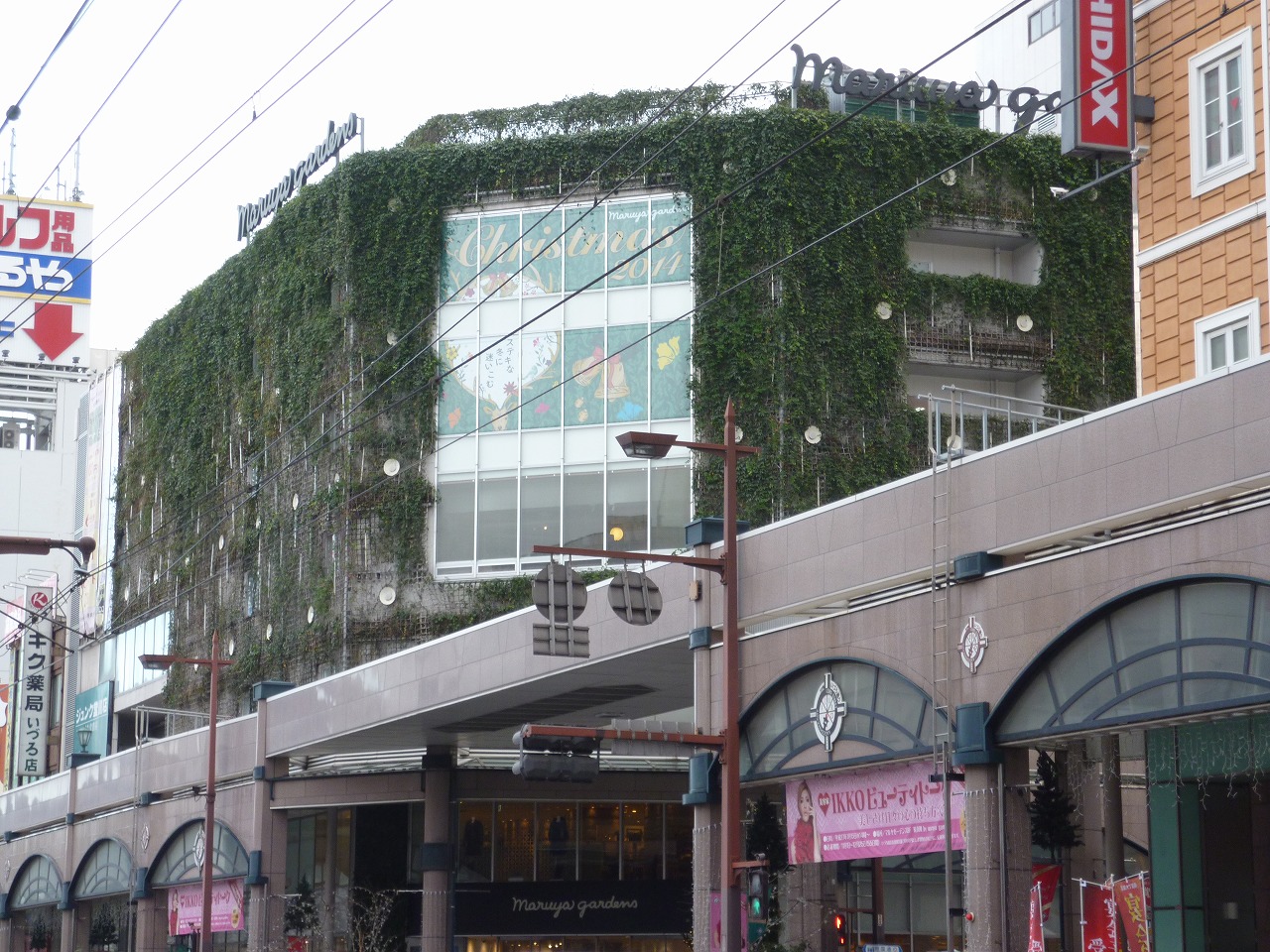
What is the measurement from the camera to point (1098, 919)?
24.3 metres

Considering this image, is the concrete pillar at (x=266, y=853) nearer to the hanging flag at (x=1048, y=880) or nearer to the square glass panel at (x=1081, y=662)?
the hanging flag at (x=1048, y=880)

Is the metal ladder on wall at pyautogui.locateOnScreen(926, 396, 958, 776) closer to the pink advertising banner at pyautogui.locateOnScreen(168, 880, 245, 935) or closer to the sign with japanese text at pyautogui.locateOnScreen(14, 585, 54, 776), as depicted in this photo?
the pink advertising banner at pyautogui.locateOnScreen(168, 880, 245, 935)

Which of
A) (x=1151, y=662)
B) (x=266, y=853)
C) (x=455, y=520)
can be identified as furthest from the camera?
(x=455, y=520)

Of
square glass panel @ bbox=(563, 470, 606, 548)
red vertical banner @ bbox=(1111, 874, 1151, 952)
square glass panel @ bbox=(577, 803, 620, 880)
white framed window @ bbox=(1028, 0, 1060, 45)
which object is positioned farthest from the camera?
white framed window @ bbox=(1028, 0, 1060, 45)

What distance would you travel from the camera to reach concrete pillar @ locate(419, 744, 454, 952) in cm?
4756

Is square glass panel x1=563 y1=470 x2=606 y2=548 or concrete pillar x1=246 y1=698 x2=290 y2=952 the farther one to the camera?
square glass panel x1=563 y1=470 x2=606 y2=548

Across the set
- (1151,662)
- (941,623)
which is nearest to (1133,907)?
(941,623)

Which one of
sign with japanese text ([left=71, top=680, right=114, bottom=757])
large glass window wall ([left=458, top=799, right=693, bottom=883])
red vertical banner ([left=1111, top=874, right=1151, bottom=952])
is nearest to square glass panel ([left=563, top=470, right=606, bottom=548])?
large glass window wall ([left=458, top=799, right=693, bottom=883])

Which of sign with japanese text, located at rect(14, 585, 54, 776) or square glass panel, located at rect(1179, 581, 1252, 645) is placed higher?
sign with japanese text, located at rect(14, 585, 54, 776)

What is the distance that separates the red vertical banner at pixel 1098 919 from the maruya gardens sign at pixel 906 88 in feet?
119

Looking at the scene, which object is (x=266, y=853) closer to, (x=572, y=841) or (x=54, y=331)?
(x=572, y=841)

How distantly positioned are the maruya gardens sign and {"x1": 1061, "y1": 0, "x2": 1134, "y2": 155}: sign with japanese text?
31.0 m

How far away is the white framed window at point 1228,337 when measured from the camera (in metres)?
24.5

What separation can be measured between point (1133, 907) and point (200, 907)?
31.6m
